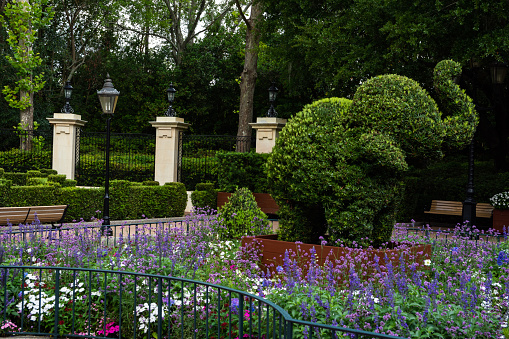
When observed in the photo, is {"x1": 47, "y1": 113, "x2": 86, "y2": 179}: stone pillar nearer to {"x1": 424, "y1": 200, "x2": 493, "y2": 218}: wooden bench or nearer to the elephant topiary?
{"x1": 424, "y1": 200, "x2": 493, "y2": 218}: wooden bench

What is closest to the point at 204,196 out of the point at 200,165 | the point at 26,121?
the point at 200,165

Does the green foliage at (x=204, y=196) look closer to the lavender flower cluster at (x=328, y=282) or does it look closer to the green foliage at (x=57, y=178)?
the green foliage at (x=57, y=178)

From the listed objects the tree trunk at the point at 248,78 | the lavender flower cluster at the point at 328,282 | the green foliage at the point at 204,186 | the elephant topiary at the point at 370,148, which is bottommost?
the lavender flower cluster at the point at 328,282

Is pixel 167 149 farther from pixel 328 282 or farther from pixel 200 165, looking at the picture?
pixel 328 282

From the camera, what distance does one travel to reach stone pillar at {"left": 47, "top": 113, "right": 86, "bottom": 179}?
1931cm

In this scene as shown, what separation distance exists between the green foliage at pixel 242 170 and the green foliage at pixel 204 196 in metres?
0.45

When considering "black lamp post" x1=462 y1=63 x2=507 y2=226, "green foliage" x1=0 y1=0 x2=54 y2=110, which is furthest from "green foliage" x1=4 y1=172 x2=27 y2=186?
"black lamp post" x1=462 y1=63 x2=507 y2=226

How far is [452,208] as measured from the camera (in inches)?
659

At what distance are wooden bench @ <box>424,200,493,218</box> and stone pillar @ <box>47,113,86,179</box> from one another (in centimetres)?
1273

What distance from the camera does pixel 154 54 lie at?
34.0 m

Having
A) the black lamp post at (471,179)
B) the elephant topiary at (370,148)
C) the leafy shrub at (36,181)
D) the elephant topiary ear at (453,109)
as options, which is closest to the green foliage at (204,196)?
the leafy shrub at (36,181)

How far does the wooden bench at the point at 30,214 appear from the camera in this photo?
11.4 metres

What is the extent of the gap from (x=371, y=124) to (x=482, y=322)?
11.4 ft

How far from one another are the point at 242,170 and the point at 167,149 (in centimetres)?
318
